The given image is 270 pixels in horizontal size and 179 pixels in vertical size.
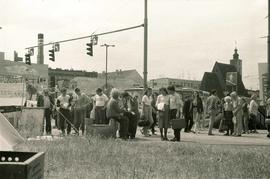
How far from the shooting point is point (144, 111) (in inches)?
685

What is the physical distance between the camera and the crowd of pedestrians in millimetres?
15547

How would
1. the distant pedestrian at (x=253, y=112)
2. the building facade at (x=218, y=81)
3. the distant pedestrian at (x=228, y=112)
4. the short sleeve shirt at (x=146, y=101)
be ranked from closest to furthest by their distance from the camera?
the short sleeve shirt at (x=146, y=101)
the distant pedestrian at (x=228, y=112)
the distant pedestrian at (x=253, y=112)
the building facade at (x=218, y=81)

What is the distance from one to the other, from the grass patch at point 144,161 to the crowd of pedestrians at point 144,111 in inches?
A: 113

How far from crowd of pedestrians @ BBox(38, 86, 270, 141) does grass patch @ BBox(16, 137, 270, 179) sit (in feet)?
9.39

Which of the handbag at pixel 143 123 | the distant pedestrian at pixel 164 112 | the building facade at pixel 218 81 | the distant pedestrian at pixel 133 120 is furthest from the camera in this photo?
the building facade at pixel 218 81

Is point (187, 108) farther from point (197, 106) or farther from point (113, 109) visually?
point (113, 109)

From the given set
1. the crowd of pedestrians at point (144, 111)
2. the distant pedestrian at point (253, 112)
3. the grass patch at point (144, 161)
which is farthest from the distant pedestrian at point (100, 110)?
the distant pedestrian at point (253, 112)

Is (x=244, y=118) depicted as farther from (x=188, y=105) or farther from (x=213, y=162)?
(x=213, y=162)

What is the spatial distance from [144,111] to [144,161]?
302 inches

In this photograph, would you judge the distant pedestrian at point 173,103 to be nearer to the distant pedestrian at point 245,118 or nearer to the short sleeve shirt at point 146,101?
the short sleeve shirt at point 146,101

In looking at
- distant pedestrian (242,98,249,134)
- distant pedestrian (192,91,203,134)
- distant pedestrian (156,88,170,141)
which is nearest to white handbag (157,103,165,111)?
distant pedestrian (156,88,170,141)

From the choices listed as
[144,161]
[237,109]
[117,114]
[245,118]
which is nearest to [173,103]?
[117,114]

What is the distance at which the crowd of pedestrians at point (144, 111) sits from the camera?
1555 centimetres

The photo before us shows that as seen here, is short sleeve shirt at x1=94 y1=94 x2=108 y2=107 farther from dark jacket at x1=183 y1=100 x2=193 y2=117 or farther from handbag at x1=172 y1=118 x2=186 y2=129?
handbag at x1=172 y1=118 x2=186 y2=129
